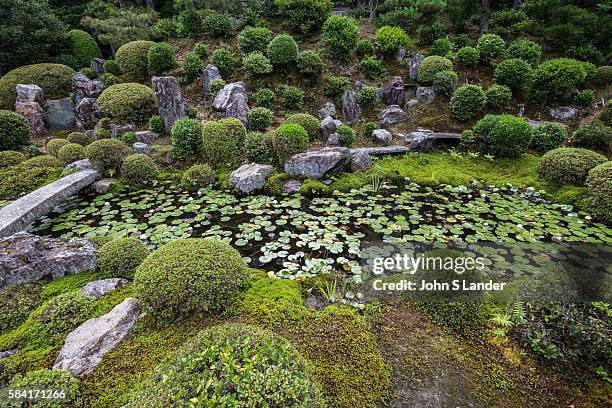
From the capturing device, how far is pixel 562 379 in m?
3.30

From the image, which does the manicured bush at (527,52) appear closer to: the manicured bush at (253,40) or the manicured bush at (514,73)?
the manicured bush at (514,73)

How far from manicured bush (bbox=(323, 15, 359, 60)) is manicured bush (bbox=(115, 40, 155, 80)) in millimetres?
7238

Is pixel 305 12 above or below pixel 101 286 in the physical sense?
above

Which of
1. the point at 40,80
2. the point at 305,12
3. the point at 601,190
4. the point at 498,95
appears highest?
the point at 305,12

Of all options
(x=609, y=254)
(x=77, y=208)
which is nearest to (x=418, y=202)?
(x=609, y=254)

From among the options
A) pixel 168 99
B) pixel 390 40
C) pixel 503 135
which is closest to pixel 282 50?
pixel 168 99

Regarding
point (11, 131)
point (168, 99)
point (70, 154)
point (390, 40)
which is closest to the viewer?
point (70, 154)

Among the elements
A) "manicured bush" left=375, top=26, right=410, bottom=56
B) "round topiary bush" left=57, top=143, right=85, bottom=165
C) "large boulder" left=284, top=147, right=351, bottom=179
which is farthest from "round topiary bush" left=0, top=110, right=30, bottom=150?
"manicured bush" left=375, top=26, right=410, bottom=56

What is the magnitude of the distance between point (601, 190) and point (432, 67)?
708 centimetres

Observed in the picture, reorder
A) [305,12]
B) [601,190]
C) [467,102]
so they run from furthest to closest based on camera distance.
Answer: [305,12] < [467,102] < [601,190]

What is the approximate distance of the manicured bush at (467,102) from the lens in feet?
35.1

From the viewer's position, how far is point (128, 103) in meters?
10.9

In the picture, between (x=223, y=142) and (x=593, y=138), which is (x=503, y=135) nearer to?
(x=593, y=138)

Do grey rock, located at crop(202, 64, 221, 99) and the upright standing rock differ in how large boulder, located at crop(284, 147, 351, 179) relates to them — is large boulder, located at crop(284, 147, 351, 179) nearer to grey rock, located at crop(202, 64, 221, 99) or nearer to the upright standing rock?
the upright standing rock
